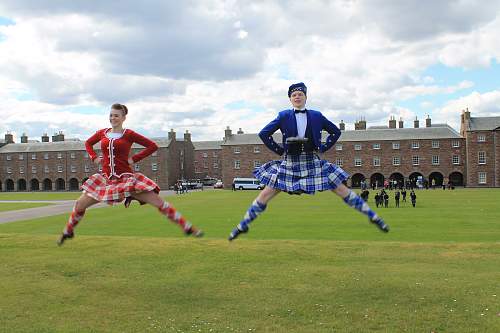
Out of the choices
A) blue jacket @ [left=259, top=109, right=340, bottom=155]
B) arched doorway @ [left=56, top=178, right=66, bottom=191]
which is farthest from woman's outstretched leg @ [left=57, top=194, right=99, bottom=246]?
arched doorway @ [left=56, top=178, right=66, bottom=191]

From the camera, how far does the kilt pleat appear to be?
8250 millimetres

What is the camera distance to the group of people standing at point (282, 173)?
26.1 feet

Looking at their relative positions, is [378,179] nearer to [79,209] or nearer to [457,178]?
[457,178]

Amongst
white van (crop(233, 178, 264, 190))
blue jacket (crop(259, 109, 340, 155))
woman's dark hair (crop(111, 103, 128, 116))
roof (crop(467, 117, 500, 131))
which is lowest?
white van (crop(233, 178, 264, 190))

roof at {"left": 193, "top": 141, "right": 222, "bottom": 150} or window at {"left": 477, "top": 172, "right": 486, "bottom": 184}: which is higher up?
roof at {"left": 193, "top": 141, "right": 222, "bottom": 150}

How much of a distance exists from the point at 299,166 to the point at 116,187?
2916 millimetres

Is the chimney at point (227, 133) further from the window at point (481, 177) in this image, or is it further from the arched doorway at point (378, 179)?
the window at point (481, 177)

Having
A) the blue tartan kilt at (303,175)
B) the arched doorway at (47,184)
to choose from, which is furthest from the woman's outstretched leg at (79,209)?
the arched doorway at (47,184)

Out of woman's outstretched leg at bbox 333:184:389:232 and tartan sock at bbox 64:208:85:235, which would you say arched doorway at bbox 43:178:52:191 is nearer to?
tartan sock at bbox 64:208:85:235

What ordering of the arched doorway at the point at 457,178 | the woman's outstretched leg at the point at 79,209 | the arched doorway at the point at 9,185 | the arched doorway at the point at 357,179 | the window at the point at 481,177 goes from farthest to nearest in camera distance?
the arched doorway at the point at 9,185, the arched doorway at the point at 357,179, the arched doorway at the point at 457,178, the window at the point at 481,177, the woman's outstretched leg at the point at 79,209

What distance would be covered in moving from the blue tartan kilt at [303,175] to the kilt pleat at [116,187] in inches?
72.5

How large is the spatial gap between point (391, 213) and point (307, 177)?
32858mm

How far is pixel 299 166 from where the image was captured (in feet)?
26.6

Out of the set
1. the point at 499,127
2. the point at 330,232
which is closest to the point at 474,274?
the point at 330,232
